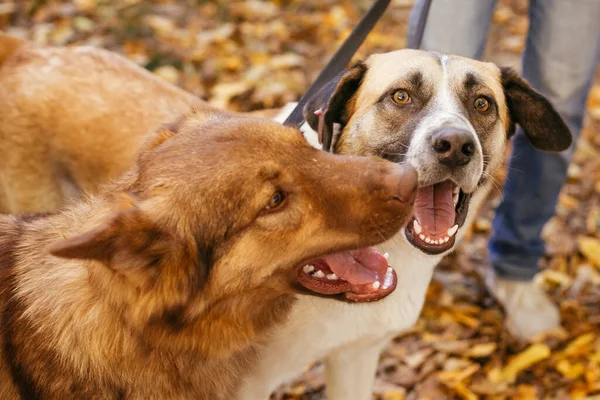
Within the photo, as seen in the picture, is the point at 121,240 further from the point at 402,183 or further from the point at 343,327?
the point at 343,327

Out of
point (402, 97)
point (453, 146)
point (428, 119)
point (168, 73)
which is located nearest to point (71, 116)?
point (402, 97)

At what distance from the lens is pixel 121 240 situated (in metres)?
1.88

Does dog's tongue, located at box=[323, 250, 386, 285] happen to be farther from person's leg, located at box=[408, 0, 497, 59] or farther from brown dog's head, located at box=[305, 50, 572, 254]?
person's leg, located at box=[408, 0, 497, 59]

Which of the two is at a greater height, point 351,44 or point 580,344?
point 351,44

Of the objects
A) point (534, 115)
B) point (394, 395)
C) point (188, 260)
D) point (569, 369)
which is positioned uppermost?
point (534, 115)

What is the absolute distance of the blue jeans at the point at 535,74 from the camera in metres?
3.16

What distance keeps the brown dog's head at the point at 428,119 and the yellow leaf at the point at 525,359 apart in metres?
1.45

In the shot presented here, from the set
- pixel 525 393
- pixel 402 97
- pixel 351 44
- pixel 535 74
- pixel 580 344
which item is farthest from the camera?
pixel 580 344

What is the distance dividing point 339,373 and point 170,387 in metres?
0.98

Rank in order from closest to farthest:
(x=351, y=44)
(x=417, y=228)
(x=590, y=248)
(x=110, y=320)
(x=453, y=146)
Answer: (x=110, y=320) → (x=453, y=146) → (x=417, y=228) → (x=351, y=44) → (x=590, y=248)

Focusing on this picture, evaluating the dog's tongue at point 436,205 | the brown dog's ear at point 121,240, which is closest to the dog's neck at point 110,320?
the brown dog's ear at point 121,240

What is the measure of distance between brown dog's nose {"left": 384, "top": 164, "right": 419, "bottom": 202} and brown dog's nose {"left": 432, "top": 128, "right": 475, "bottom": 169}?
0.99ft

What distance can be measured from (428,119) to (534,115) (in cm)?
63

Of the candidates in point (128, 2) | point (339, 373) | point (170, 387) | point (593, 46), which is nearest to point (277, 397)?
point (339, 373)
